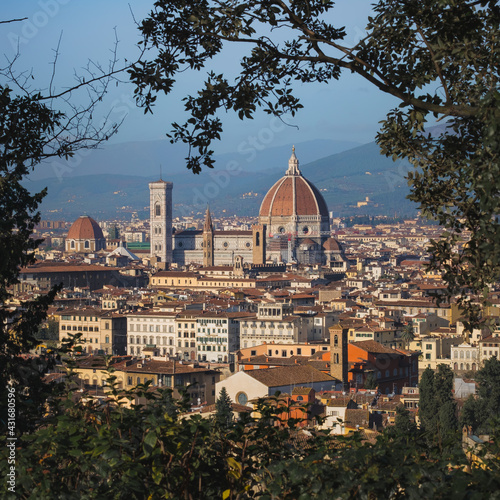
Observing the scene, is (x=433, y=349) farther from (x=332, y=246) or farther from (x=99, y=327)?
(x=332, y=246)

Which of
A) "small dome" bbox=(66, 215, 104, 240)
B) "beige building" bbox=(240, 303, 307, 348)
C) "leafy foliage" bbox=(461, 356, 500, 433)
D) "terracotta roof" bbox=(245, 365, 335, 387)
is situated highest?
"small dome" bbox=(66, 215, 104, 240)

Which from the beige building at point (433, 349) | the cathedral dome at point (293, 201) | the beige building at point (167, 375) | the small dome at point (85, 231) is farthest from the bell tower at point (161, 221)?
the beige building at point (167, 375)

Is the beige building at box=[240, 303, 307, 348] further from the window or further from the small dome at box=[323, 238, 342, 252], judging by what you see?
the small dome at box=[323, 238, 342, 252]

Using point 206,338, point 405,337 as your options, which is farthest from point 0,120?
point 206,338

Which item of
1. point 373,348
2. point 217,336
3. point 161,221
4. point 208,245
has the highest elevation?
point 161,221

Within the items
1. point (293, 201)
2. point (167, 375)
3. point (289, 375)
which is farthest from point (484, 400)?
point (293, 201)

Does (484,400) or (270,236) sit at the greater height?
(270,236)

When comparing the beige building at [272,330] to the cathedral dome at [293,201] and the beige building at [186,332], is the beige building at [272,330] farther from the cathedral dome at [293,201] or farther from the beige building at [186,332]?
the cathedral dome at [293,201]

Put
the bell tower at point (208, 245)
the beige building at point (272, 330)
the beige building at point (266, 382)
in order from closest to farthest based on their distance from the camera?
the beige building at point (266, 382)
the beige building at point (272, 330)
the bell tower at point (208, 245)

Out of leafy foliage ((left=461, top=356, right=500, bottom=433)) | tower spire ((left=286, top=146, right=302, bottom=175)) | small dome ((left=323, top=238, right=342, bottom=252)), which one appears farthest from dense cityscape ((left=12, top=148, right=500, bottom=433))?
tower spire ((left=286, top=146, right=302, bottom=175))
